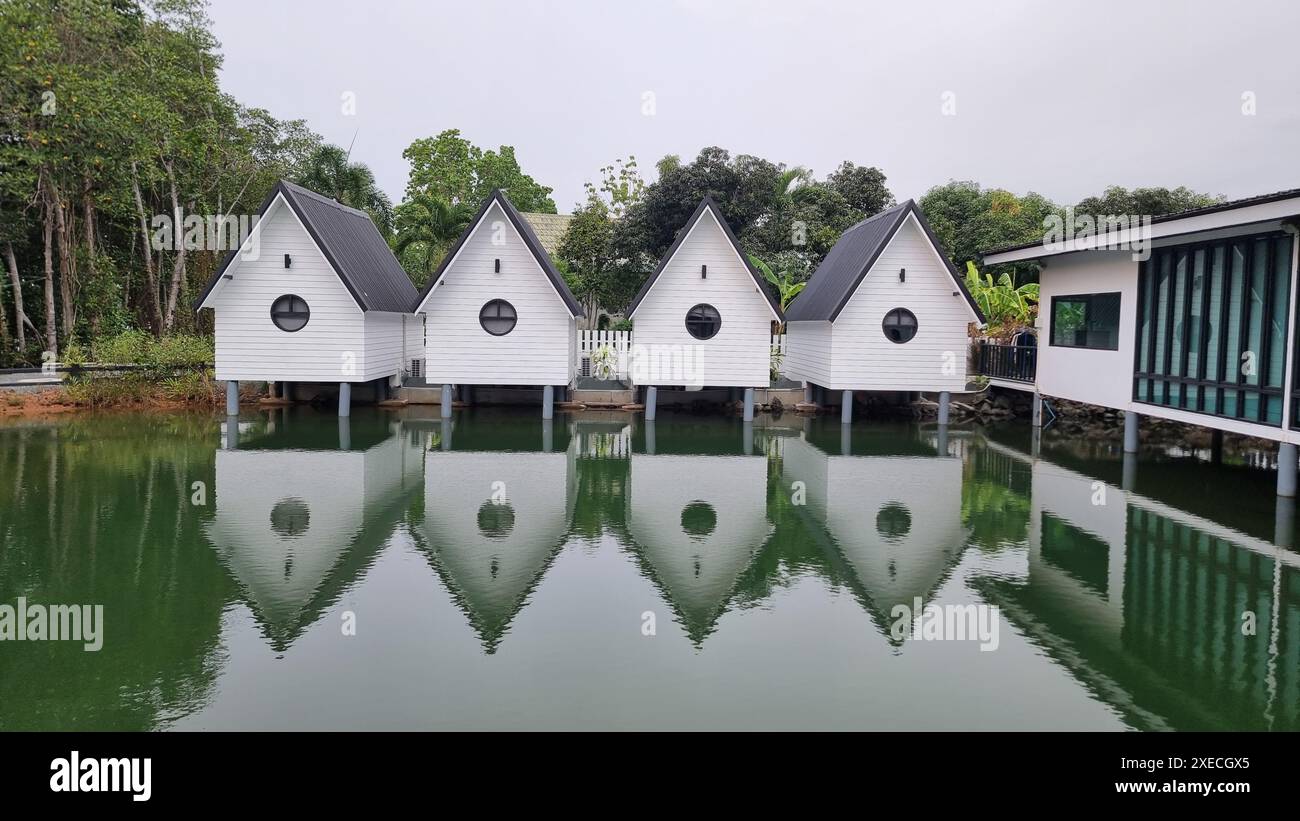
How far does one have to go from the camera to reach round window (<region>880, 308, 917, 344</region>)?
2255 centimetres

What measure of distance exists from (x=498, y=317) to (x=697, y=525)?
11.7 m

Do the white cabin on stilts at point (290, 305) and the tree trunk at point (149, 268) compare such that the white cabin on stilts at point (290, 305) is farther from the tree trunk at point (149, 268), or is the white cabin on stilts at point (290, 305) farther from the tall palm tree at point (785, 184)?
the tall palm tree at point (785, 184)

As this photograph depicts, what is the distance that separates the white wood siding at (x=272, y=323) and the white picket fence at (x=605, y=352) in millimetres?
7294

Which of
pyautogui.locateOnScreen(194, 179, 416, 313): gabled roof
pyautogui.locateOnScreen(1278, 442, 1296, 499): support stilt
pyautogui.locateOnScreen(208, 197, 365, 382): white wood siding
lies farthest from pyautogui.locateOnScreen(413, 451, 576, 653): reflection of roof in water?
pyautogui.locateOnScreen(1278, 442, 1296, 499): support stilt

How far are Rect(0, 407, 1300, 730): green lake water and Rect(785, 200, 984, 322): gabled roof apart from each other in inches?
232

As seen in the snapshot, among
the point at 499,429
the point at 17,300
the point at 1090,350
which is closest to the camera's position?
the point at 1090,350

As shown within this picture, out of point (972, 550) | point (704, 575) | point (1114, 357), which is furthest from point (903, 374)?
point (704, 575)

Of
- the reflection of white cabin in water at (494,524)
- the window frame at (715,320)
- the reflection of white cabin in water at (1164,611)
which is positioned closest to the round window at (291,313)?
the reflection of white cabin in water at (494,524)

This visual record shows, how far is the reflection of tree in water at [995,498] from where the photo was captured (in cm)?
1188

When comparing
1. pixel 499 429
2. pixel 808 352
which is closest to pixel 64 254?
pixel 499 429

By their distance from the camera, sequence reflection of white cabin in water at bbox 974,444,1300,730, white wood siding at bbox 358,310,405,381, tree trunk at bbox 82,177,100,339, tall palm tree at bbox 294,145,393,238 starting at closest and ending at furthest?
1. reflection of white cabin in water at bbox 974,444,1300,730
2. white wood siding at bbox 358,310,405,381
3. tree trunk at bbox 82,177,100,339
4. tall palm tree at bbox 294,145,393,238

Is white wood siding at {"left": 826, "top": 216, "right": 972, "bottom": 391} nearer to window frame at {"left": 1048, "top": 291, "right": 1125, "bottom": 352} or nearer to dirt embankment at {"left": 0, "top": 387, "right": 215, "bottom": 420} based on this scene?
window frame at {"left": 1048, "top": 291, "right": 1125, "bottom": 352}

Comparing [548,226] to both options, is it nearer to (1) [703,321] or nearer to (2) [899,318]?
(1) [703,321]

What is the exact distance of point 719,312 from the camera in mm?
22812
